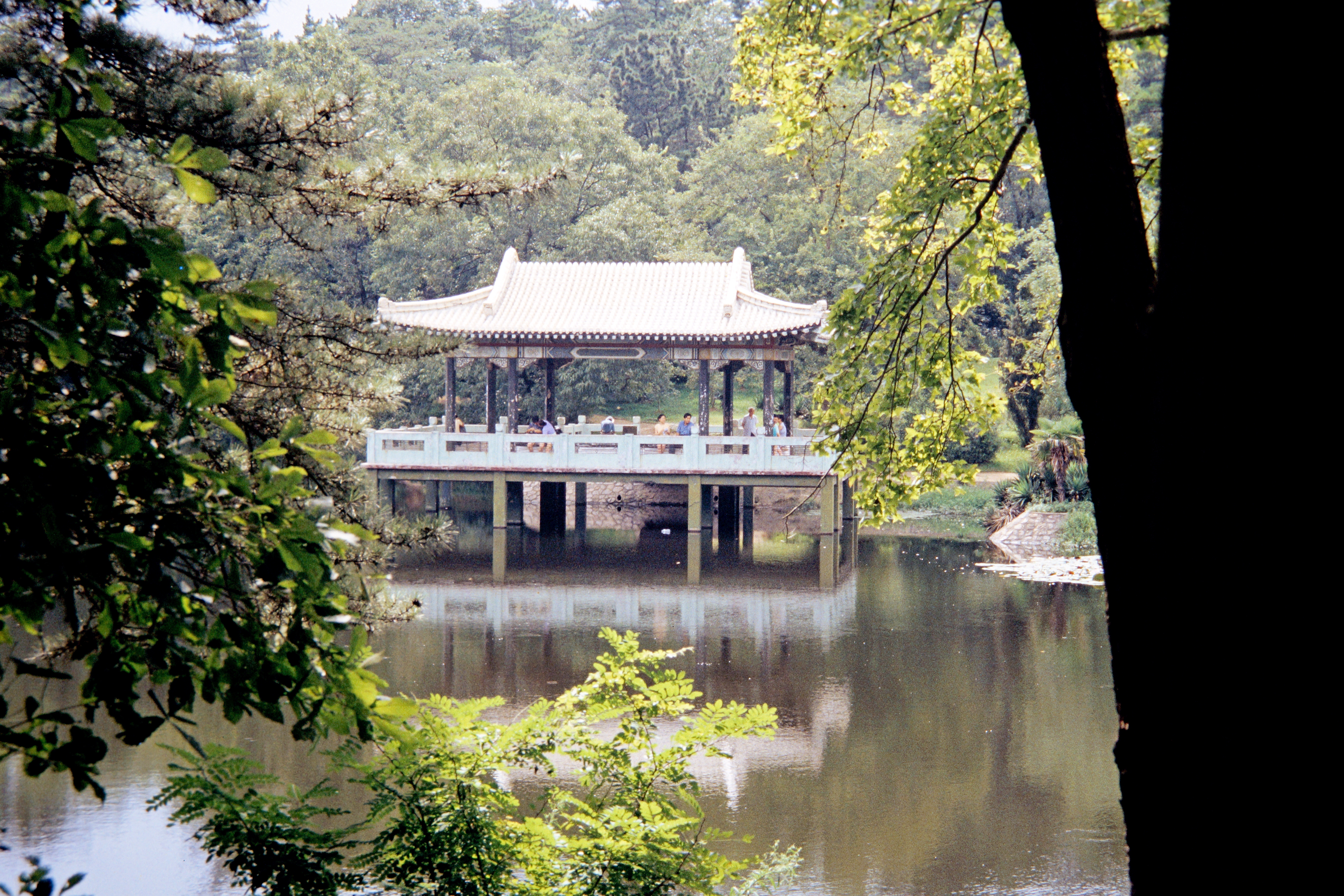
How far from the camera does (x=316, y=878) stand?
3.42 meters

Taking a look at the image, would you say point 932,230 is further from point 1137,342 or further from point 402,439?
point 402,439

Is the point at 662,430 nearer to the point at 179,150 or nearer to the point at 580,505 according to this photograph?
the point at 580,505

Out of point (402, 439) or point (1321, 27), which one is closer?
point (1321, 27)

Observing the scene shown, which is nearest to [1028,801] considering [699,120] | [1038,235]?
[1038,235]

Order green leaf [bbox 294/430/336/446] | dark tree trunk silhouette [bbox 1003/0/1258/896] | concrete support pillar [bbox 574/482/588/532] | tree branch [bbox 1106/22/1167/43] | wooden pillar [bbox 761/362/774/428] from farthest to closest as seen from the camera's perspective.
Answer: concrete support pillar [bbox 574/482/588/532] < wooden pillar [bbox 761/362/774/428] < tree branch [bbox 1106/22/1167/43] < green leaf [bbox 294/430/336/446] < dark tree trunk silhouette [bbox 1003/0/1258/896]

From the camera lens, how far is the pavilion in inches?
757

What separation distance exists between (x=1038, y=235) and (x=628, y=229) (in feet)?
32.5

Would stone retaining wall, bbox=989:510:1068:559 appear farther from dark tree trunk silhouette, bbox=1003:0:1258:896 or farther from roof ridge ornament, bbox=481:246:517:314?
dark tree trunk silhouette, bbox=1003:0:1258:896

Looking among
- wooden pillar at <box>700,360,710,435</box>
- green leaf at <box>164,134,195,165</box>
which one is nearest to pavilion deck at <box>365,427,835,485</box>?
wooden pillar at <box>700,360,710,435</box>

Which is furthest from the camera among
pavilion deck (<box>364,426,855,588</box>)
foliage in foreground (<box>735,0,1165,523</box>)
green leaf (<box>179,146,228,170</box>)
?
pavilion deck (<box>364,426,855,588</box>)

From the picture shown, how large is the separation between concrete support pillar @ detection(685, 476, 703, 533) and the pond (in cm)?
157

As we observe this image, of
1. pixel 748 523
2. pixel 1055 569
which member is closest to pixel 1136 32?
pixel 1055 569

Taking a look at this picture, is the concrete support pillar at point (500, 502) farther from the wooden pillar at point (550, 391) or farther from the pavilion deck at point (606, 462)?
the wooden pillar at point (550, 391)

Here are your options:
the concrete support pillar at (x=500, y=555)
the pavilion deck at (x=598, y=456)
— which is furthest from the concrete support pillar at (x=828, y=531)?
the concrete support pillar at (x=500, y=555)
